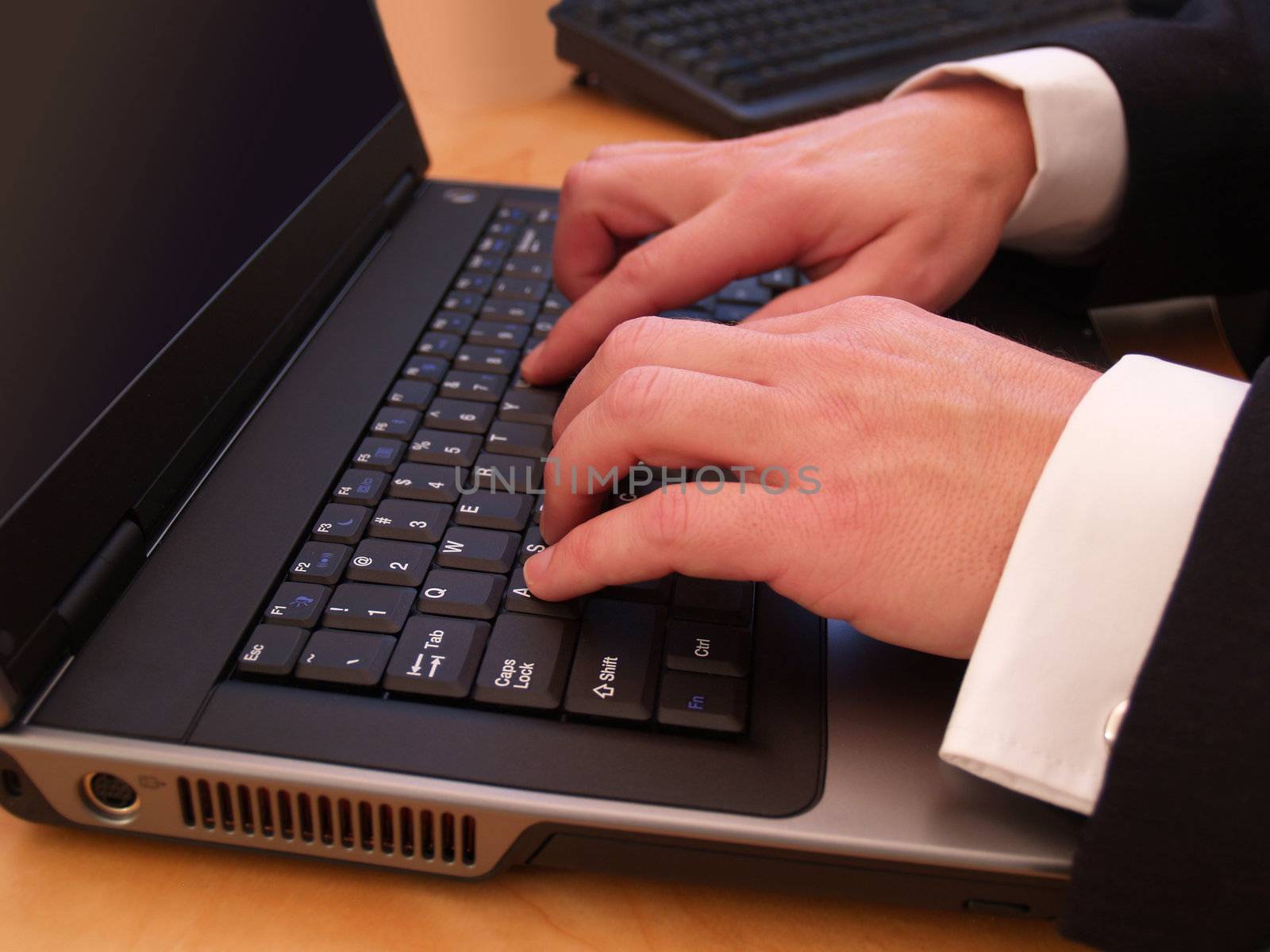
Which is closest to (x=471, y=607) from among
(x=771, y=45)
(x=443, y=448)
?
(x=443, y=448)

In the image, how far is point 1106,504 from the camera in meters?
0.36

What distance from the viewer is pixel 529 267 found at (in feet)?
2.16

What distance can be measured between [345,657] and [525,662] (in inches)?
2.6

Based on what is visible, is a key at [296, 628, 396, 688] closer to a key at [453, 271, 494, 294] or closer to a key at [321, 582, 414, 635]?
a key at [321, 582, 414, 635]

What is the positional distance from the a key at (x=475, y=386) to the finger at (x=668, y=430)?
123 millimetres

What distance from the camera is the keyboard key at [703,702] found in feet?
1.20

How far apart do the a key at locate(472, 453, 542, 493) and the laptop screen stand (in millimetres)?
147

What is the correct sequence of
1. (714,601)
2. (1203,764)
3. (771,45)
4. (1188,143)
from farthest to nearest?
(771,45) < (1188,143) < (714,601) < (1203,764)

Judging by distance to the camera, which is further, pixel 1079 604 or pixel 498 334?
pixel 498 334

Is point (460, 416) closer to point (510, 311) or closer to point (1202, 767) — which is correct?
point (510, 311)

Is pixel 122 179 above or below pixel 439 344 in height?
above

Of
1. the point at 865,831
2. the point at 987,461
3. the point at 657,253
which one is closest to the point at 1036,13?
the point at 657,253

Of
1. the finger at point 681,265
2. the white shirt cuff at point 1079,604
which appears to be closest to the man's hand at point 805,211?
the finger at point 681,265

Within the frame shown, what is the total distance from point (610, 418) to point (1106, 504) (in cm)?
18
